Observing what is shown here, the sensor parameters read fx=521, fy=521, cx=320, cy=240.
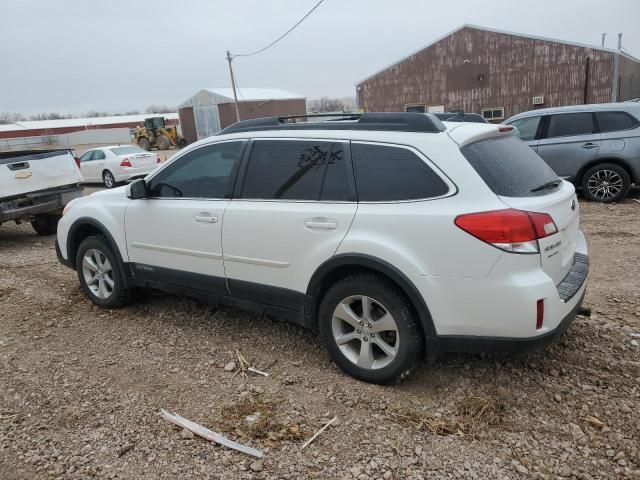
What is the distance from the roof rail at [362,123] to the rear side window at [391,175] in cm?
18

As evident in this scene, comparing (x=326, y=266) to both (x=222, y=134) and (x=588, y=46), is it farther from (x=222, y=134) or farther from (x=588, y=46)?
(x=588, y=46)

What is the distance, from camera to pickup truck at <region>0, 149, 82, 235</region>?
25.5ft

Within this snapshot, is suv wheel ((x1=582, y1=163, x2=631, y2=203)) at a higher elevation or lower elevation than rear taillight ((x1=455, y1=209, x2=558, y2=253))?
lower

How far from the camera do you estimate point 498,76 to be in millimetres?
27172

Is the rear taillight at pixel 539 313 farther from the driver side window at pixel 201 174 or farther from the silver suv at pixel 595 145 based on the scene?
the silver suv at pixel 595 145

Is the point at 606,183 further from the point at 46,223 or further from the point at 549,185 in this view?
the point at 46,223

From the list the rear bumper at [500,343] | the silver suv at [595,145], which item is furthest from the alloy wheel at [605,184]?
the rear bumper at [500,343]

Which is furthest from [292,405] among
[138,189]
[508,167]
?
[138,189]

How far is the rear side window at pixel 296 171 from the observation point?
3.42 metres

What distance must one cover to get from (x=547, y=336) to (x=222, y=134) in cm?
278

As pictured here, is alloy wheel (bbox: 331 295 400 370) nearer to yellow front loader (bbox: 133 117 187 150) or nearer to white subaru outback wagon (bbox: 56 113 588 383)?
white subaru outback wagon (bbox: 56 113 588 383)

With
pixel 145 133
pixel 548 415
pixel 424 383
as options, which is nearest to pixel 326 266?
pixel 424 383

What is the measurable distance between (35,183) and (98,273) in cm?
406

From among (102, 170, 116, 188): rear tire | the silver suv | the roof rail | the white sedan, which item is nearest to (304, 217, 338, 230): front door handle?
the roof rail
